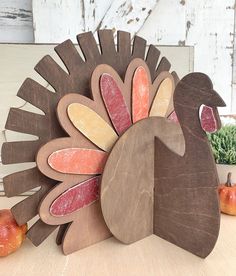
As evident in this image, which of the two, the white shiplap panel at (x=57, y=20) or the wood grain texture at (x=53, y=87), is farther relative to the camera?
the white shiplap panel at (x=57, y=20)

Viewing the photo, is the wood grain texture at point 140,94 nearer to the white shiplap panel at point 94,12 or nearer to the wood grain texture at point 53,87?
the wood grain texture at point 53,87

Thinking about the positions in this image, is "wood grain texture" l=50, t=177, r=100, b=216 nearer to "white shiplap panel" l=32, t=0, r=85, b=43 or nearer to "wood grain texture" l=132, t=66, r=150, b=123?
"wood grain texture" l=132, t=66, r=150, b=123

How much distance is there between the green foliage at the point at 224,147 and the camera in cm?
72

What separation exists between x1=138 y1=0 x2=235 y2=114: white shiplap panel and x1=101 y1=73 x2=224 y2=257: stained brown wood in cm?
47

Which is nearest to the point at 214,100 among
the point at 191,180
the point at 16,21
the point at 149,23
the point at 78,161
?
the point at 191,180

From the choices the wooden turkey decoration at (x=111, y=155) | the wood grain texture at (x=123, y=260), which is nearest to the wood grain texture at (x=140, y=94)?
the wooden turkey decoration at (x=111, y=155)

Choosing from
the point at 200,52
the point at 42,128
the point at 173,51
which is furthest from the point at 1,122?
the point at 200,52

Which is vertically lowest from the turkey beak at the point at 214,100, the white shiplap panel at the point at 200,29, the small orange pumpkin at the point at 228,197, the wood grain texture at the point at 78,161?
the small orange pumpkin at the point at 228,197

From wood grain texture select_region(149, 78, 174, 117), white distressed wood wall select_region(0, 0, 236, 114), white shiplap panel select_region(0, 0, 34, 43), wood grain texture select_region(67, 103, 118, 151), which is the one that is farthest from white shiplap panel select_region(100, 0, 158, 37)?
wood grain texture select_region(67, 103, 118, 151)

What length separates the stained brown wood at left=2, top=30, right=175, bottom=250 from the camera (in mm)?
467

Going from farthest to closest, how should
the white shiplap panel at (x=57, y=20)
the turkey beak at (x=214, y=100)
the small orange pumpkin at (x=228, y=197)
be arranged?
1. the white shiplap panel at (x=57, y=20)
2. the small orange pumpkin at (x=228, y=197)
3. the turkey beak at (x=214, y=100)

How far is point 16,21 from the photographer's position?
0.93 meters

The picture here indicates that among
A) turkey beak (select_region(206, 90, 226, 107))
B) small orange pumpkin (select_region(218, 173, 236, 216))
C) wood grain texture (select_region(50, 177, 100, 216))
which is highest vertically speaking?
turkey beak (select_region(206, 90, 226, 107))

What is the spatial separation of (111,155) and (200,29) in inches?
25.9
